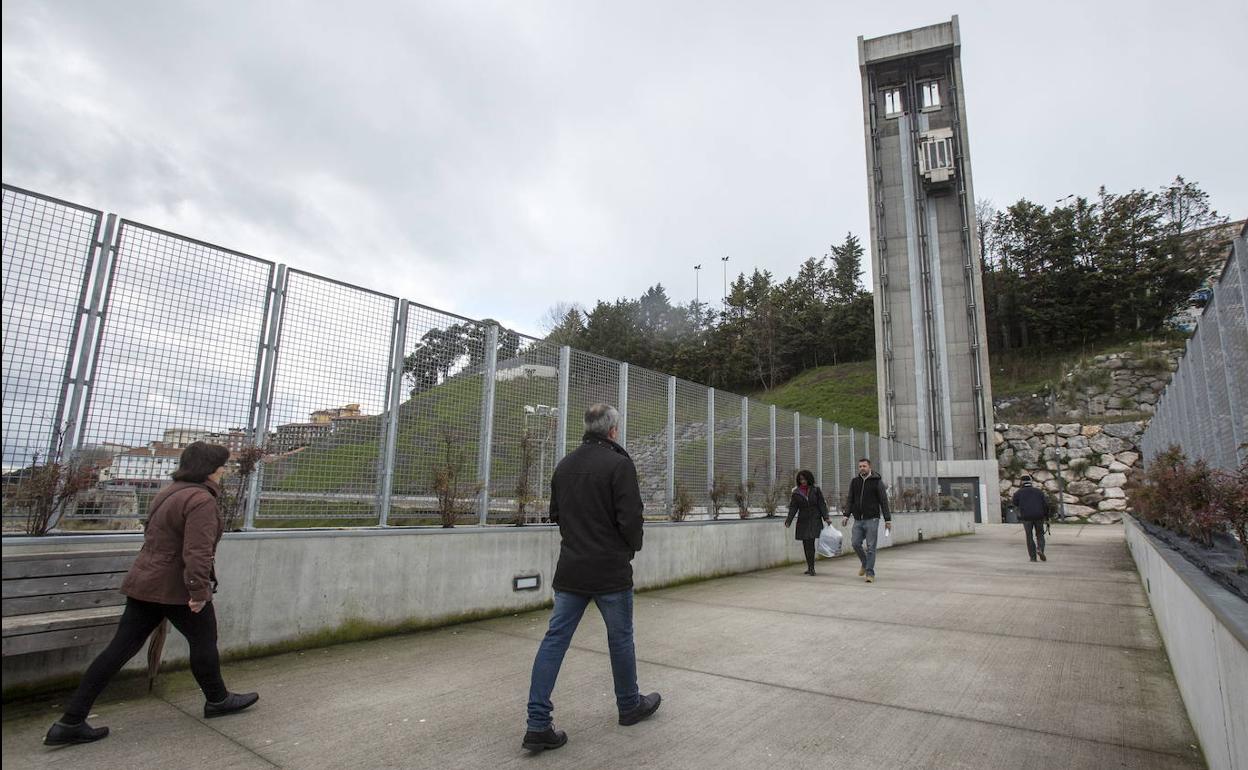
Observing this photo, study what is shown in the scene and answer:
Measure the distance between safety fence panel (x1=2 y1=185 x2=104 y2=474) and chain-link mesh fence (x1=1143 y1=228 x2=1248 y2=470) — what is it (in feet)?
26.8

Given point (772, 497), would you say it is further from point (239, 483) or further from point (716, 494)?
point (239, 483)

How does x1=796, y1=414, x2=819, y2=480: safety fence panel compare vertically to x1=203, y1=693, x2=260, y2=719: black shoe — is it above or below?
above

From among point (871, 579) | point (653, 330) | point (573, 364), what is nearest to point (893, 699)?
point (573, 364)

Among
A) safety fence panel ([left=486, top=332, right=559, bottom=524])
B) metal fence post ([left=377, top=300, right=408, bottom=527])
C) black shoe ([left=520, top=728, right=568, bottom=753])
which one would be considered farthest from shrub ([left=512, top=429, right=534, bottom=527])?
black shoe ([left=520, top=728, right=568, bottom=753])

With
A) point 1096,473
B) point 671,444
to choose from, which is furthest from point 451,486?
point 1096,473

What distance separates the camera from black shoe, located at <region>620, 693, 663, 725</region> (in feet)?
13.0

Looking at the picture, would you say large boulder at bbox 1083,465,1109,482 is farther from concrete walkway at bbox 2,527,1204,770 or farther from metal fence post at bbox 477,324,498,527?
metal fence post at bbox 477,324,498,527

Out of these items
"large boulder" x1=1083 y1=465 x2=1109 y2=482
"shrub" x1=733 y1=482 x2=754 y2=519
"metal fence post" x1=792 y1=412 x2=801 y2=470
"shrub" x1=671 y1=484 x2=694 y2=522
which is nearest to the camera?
"shrub" x1=671 y1=484 x2=694 y2=522

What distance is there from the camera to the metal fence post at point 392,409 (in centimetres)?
661

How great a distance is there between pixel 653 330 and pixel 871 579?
75.2 meters

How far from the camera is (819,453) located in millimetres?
16234

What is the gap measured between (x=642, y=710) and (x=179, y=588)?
2.86m

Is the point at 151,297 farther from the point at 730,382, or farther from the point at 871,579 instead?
the point at 730,382

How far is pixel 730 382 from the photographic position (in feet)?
248
